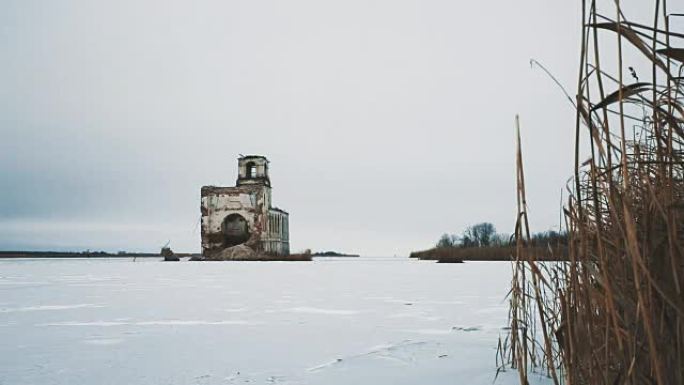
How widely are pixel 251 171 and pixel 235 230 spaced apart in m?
2.90

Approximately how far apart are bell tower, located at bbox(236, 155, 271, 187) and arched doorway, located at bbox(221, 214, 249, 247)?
153cm

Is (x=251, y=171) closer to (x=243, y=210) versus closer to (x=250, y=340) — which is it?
(x=243, y=210)

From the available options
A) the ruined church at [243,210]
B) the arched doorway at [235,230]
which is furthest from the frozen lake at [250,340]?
the arched doorway at [235,230]

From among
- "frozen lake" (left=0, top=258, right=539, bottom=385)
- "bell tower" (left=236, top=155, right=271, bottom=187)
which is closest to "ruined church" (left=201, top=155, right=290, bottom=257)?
"bell tower" (left=236, top=155, right=271, bottom=187)

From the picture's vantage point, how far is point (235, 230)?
73.0ft

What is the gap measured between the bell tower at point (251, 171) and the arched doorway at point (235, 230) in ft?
5.02

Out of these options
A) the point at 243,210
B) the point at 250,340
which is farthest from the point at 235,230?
the point at 250,340

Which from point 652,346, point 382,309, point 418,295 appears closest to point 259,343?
point 382,309

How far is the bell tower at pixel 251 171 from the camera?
2066 cm

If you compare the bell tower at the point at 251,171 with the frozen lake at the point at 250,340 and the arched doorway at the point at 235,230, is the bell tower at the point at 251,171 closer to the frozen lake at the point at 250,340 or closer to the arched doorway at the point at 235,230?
the arched doorway at the point at 235,230

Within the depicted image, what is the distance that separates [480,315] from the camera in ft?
10.8

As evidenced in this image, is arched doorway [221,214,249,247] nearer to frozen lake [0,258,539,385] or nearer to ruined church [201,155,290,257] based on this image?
ruined church [201,155,290,257]

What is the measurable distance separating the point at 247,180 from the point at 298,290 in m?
16.0

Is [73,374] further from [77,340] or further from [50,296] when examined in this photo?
[50,296]
